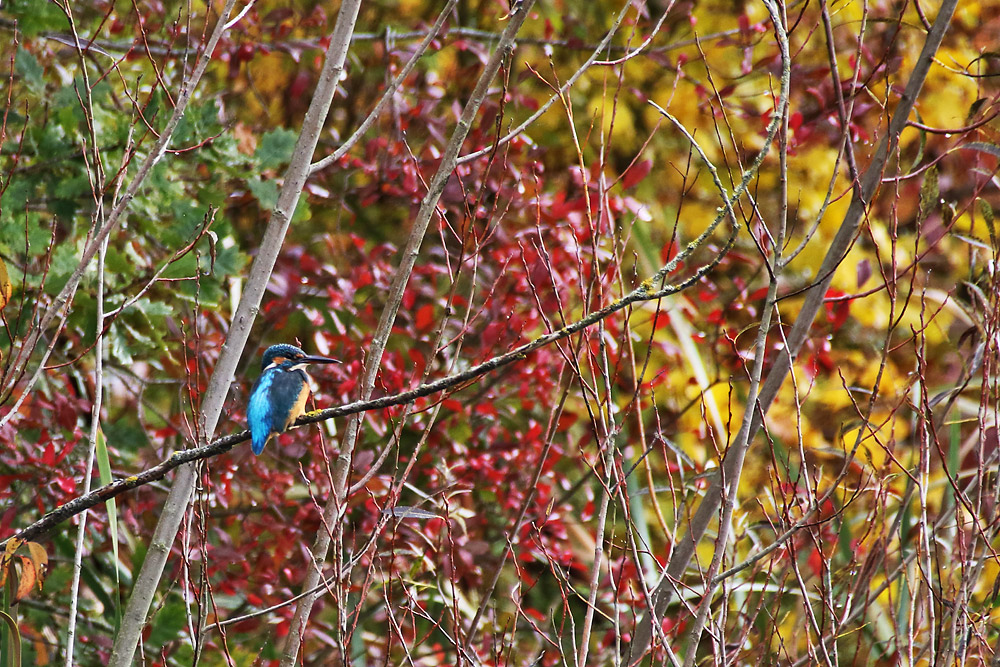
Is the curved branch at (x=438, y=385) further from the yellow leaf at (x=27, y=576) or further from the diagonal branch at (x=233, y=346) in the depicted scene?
the diagonal branch at (x=233, y=346)

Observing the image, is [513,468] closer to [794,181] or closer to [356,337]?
[356,337]

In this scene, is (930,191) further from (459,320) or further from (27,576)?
(27,576)

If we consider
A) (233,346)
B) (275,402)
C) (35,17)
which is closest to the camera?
(233,346)

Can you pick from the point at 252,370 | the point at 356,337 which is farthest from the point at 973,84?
the point at 252,370

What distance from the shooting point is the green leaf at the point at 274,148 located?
3428mm

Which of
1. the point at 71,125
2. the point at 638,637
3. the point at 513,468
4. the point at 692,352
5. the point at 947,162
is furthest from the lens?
the point at 947,162

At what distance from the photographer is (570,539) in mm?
4184

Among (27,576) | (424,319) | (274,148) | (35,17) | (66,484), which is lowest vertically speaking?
(27,576)

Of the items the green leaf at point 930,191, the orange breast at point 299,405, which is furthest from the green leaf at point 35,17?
the green leaf at point 930,191

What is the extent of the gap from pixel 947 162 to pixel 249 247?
170 inches

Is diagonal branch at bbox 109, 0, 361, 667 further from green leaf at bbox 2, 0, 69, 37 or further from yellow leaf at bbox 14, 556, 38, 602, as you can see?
green leaf at bbox 2, 0, 69, 37

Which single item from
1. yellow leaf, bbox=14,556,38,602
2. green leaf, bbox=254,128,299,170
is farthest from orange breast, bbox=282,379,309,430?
green leaf, bbox=254,128,299,170

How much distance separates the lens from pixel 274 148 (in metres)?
3.44

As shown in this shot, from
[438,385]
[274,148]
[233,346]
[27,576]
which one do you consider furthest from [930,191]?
[27,576]
